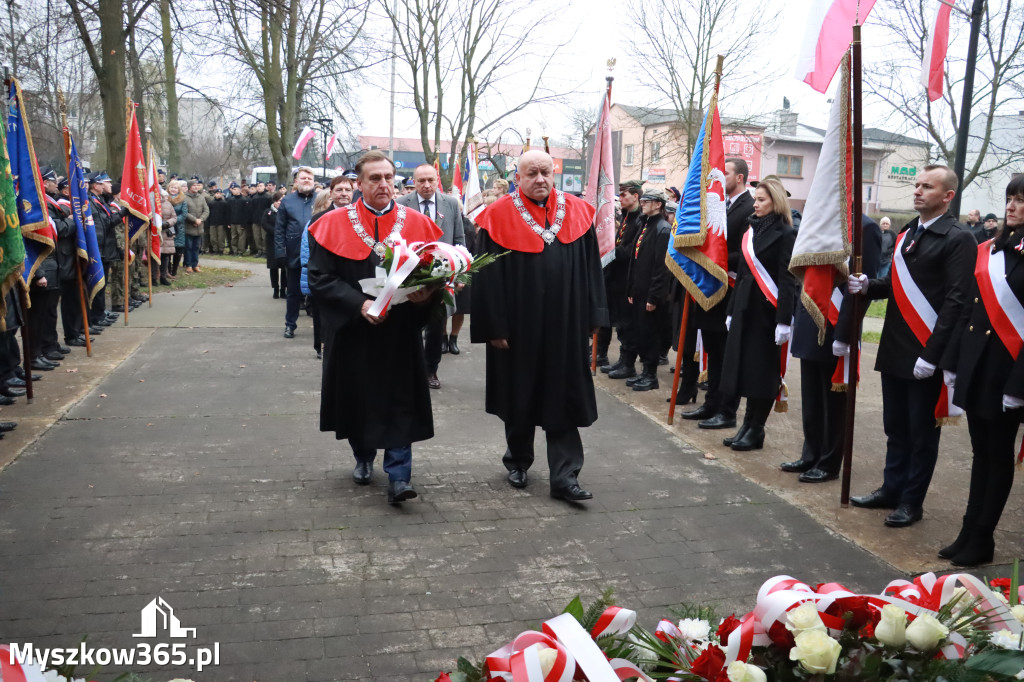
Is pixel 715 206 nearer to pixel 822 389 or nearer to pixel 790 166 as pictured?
pixel 822 389

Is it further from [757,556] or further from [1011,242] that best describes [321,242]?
[1011,242]

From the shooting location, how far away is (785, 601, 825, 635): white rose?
76.6 inches

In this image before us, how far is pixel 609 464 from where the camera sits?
6359mm

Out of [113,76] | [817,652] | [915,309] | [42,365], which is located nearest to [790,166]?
[113,76]

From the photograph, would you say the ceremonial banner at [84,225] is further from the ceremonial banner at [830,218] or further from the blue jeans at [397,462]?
the ceremonial banner at [830,218]

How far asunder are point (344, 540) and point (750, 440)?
355cm

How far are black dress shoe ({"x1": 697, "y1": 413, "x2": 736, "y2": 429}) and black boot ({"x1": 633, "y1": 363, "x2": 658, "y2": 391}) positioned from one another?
5.07 ft

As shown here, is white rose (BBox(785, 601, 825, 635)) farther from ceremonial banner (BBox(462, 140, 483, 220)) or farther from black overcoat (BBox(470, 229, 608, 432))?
ceremonial banner (BBox(462, 140, 483, 220))

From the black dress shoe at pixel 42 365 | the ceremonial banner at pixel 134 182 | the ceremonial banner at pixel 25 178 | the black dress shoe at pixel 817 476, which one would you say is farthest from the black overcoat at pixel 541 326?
the ceremonial banner at pixel 134 182

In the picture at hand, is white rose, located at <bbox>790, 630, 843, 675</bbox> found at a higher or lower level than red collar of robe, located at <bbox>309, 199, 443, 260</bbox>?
lower

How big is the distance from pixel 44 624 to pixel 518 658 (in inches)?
99.9

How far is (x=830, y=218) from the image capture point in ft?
17.7

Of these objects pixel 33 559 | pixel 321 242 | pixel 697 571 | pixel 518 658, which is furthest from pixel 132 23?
pixel 518 658

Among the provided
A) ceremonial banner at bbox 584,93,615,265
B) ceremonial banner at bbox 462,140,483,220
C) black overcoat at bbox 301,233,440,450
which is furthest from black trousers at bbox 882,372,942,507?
ceremonial banner at bbox 462,140,483,220
